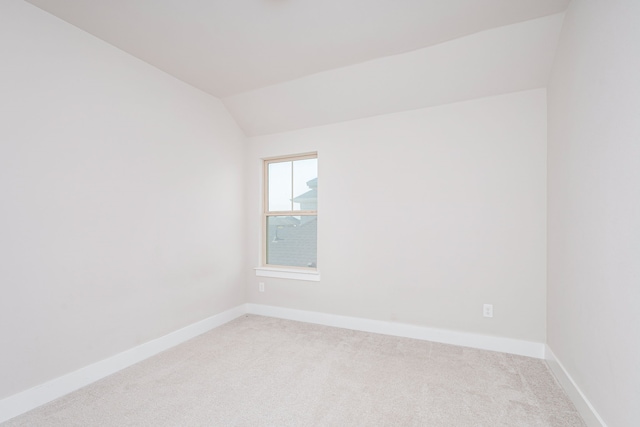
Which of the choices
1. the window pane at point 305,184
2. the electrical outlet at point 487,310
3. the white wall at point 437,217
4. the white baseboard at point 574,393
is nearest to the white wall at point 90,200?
the window pane at point 305,184

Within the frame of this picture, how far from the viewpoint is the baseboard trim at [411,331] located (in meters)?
2.59

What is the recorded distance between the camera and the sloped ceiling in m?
2.01

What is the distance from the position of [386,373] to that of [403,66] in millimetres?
2631

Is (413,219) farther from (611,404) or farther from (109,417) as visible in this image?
(109,417)

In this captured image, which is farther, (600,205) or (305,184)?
(305,184)

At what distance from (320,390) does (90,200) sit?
2.23 meters

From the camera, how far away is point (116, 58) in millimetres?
2420

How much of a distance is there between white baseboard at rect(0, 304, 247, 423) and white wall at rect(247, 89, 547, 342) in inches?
47.0

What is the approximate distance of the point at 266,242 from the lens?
397 cm

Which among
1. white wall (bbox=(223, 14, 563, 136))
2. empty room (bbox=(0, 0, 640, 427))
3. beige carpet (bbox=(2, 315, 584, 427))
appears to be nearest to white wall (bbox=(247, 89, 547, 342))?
empty room (bbox=(0, 0, 640, 427))

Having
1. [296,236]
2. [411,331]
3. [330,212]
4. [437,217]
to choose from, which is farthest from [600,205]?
[296,236]

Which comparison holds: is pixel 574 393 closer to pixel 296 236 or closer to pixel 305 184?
pixel 296 236

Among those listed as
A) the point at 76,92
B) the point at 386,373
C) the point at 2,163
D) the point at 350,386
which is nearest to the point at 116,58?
the point at 76,92

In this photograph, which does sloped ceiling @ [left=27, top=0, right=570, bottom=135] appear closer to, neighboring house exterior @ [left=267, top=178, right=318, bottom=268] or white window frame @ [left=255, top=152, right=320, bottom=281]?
white window frame @ [left=255, top=152, right=320, bottom=281]
